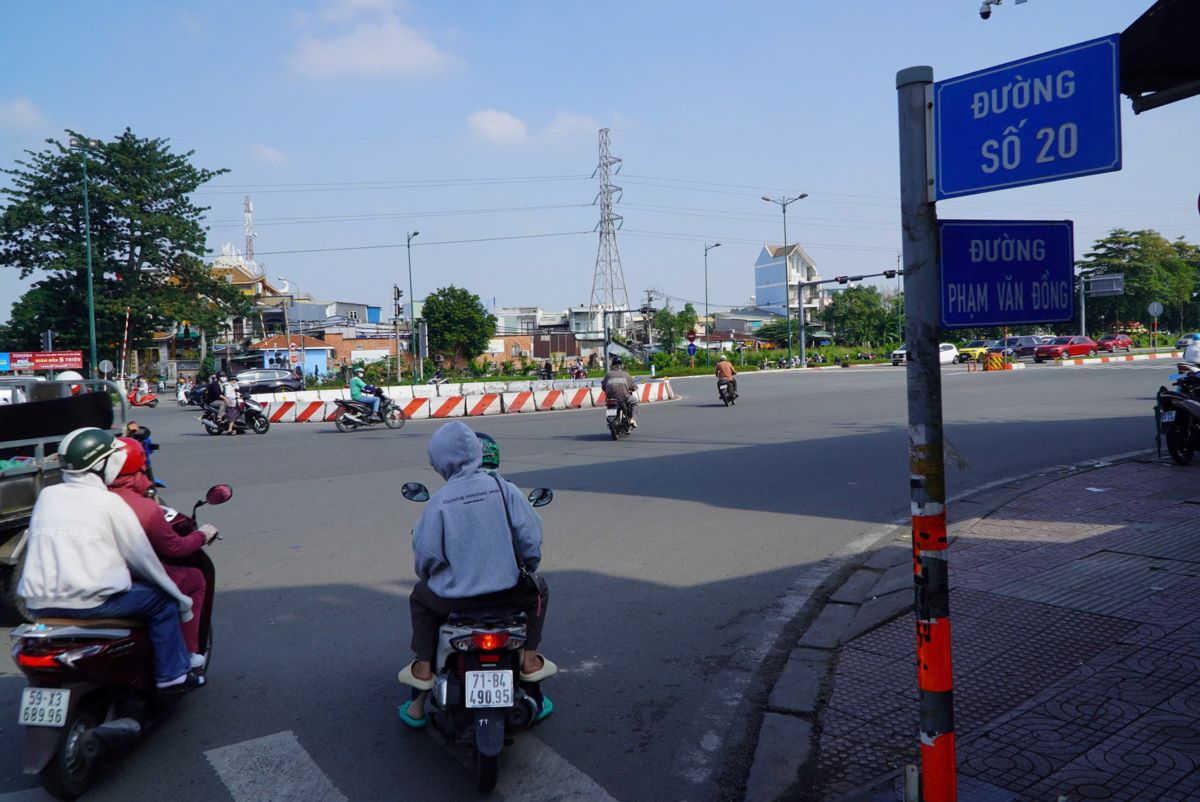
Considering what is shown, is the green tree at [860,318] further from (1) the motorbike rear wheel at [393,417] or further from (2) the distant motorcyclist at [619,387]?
(2) the distant motorcyclist at [619,387]

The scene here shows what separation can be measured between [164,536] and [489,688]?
1692 millimetres

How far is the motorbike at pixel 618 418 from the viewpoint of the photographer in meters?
17.5

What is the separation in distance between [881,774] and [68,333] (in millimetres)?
56093

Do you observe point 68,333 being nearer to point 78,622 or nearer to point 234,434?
point 234,434

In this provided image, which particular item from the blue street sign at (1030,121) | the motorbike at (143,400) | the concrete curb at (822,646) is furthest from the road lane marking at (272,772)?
the motorbike at (143,400)

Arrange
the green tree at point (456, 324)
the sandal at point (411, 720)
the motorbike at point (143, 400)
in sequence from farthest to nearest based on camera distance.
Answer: the green tree at point (456, 324), the motorbike at point (143, 400), the sandal at point (411, 720)

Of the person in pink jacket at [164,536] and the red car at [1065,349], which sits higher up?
the red car at [1065,349]

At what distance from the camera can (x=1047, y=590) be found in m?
6.28

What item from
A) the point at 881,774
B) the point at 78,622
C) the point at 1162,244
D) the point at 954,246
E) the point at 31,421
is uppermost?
the point at 1162,244

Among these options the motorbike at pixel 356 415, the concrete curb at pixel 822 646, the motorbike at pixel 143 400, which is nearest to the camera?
the concrete curb at pixel 822 646

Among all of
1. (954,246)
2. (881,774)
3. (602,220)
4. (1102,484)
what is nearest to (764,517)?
(1102,484)

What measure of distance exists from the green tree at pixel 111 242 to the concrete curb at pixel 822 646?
48.6 m

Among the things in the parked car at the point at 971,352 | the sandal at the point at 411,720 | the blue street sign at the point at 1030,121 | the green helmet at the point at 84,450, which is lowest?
the sandal at the point at 411,720

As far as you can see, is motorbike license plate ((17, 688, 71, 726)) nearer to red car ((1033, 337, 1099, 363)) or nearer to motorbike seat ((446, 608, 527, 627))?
motorbike seat ((446, 608, 527, 627))
